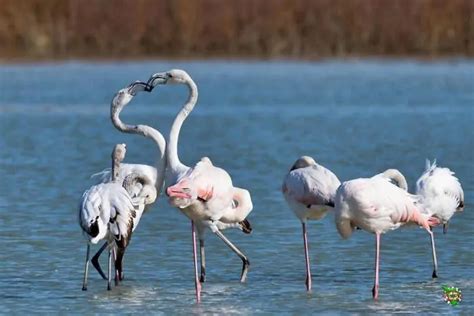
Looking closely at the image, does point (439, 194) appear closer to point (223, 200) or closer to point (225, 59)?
point (223, 200)

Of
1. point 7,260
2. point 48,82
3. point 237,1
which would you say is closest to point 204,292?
point 7,260

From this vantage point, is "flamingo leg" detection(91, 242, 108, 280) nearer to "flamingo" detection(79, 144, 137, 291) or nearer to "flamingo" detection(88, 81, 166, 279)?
"flamingo" detection(88, 81, 166, 279)

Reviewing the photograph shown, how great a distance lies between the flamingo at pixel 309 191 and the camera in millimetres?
9242

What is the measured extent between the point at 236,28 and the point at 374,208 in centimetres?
2425

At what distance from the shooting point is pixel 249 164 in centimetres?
1595

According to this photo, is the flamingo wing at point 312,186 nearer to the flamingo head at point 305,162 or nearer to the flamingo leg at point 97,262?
the flamingo head at point 305,162

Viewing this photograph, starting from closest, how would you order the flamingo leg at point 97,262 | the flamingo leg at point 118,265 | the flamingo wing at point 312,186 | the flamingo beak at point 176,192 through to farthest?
the flamingo beak at point 176,192 < the flamingo wing at point 312,186 < the flamingo leg at point 118,265 < the flamingo leg at point 97,262

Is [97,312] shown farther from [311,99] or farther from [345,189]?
[311,99]

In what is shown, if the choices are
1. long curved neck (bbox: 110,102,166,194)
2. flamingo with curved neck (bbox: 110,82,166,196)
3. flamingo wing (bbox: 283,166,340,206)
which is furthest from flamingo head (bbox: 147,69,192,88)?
flamingo wing (bbox: 283,166,340,206)

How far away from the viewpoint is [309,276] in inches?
364

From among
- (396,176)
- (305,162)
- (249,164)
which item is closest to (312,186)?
(305,162)

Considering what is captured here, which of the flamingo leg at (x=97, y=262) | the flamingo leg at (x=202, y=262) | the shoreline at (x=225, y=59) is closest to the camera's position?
the flamingo leg at (x=202, y=262)

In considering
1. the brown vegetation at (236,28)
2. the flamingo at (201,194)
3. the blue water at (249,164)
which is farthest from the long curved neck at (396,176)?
the brown vegetation at (236,28)

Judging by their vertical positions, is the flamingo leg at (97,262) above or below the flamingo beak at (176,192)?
below
